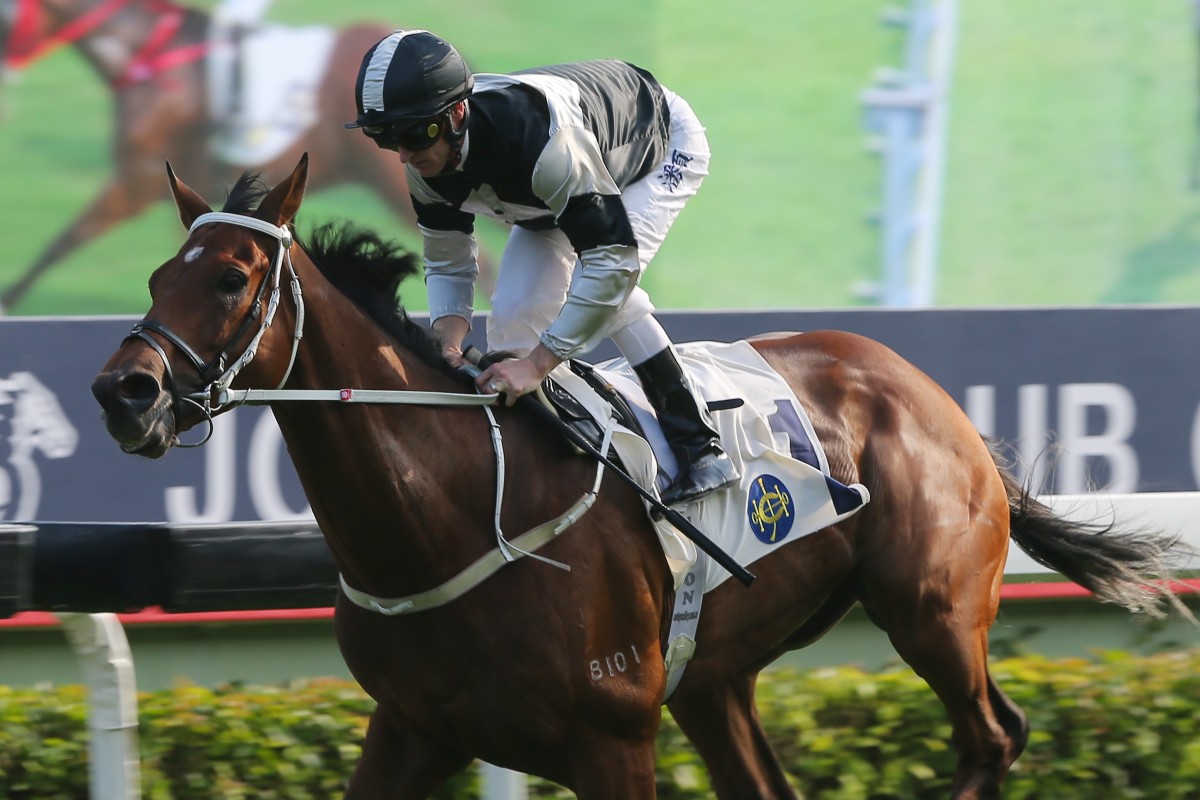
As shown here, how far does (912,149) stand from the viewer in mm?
8555

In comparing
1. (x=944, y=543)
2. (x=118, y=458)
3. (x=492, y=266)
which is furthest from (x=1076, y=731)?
(x=492, y=266)

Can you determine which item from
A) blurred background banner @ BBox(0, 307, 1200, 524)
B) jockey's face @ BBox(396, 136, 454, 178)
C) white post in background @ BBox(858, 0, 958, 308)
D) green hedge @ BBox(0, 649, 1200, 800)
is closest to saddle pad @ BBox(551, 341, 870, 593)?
jockey's face @ BBox(396, 136, 454, 178)

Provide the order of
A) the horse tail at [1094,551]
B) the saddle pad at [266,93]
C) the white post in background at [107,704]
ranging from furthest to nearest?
the saddle pad at [266,93]
the horse tail at [1094,551]
the white post in background at [107,704]

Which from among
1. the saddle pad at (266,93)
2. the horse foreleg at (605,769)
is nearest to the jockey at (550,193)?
the horse foreleg at (605,769)

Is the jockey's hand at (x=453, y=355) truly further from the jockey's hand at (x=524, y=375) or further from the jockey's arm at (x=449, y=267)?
the jockey's hand at (x=524, y=375)

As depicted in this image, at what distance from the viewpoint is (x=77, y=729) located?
13.3 ft

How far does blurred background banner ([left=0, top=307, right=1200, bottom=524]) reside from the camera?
4996mm

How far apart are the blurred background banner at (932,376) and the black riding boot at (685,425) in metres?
1.85

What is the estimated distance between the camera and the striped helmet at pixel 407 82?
295cm

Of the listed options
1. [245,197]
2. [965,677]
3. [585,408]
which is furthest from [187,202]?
[965,677]

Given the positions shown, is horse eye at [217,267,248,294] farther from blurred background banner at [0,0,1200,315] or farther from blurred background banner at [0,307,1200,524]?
blurred background banner at [0,0,1200,315]

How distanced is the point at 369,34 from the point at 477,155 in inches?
194

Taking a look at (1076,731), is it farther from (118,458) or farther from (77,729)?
(118,458)

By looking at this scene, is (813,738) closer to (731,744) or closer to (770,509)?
(731,744)
